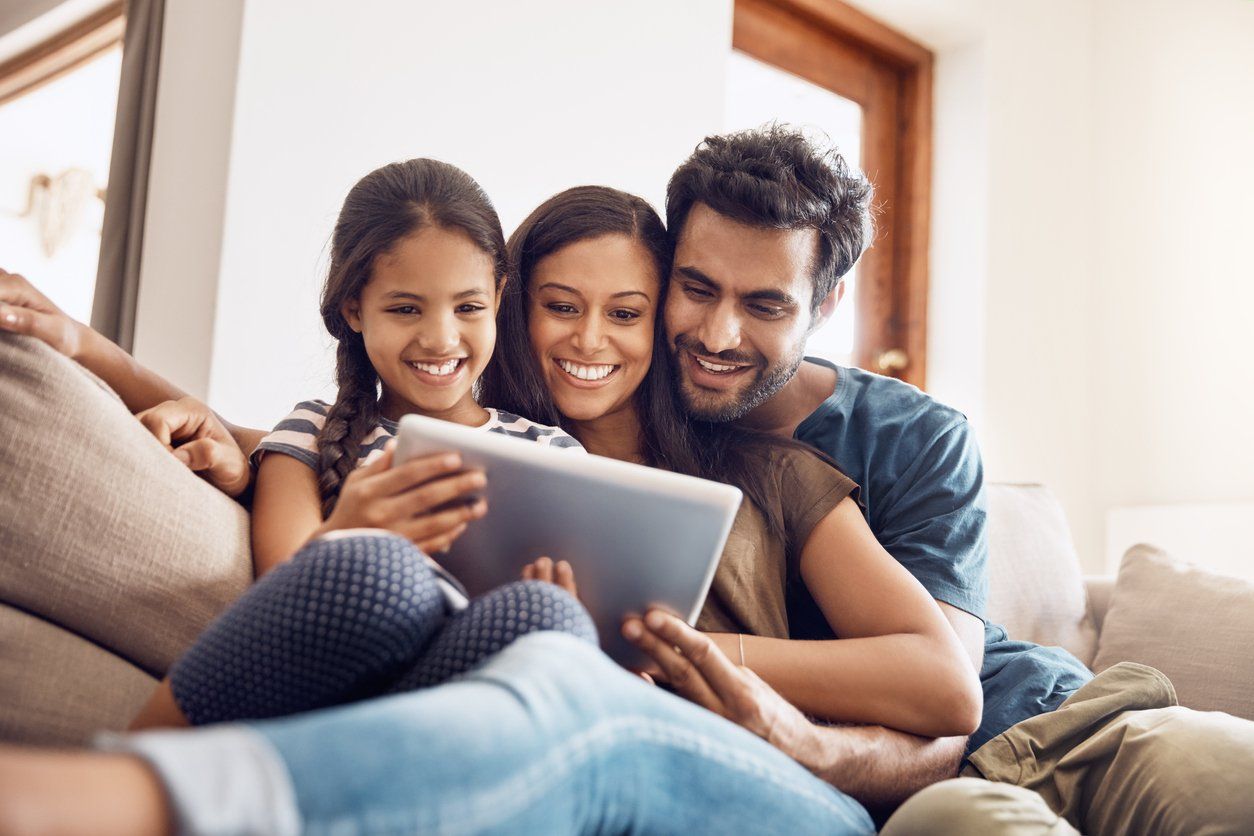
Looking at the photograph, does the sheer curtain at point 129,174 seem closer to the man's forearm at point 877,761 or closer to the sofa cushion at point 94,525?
the sofa cushion at point 94,525

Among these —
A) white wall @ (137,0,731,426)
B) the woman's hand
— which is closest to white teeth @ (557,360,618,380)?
the woman's hand

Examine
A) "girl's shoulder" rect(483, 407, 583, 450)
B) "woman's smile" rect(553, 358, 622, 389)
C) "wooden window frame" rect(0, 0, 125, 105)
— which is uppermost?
"wooden window frame" rect(0, 0, 125, 105)

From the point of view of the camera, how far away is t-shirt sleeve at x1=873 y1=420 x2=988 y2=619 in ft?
4.58

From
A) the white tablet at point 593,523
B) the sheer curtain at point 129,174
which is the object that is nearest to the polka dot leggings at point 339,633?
the white tablet at point 593,523

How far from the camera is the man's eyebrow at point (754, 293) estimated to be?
1.56m

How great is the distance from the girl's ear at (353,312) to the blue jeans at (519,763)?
0.77m

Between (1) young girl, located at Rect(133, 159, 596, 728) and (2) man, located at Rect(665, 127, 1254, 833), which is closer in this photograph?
(1) young girl, located at Rect(133, 159, 596, 728)

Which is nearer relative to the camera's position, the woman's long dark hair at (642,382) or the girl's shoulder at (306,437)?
the girl's shoulder at (306,437)

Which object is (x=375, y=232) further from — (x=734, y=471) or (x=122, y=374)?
(x=734, y=471)

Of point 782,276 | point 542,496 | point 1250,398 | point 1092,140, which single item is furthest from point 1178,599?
point 1092,140

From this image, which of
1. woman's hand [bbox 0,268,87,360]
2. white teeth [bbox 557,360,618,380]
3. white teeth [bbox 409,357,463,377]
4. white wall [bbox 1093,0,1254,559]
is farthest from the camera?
white wall [bbox 1093,0,1254,559]

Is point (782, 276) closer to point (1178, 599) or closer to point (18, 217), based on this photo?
point (1178, 599)

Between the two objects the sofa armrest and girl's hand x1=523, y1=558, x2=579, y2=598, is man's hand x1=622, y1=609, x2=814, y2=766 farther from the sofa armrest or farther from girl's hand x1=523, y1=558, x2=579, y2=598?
the sofa armrest

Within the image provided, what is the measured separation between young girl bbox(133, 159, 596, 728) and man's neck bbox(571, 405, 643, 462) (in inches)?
5.1
